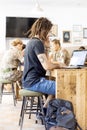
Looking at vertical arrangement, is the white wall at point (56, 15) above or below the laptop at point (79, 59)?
above

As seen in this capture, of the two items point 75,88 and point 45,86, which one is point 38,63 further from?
point 75,88

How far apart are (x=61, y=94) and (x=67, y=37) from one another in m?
6.07

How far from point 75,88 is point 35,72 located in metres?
0.46

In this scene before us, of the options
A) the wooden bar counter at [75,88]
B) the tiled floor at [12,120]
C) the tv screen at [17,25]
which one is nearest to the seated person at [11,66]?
the tiled floor at [12,120]

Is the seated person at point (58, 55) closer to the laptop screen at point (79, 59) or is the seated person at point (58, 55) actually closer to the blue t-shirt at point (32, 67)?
the laptop screen at point (79, 59)

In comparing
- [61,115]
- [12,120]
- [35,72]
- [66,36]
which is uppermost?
[66,36]

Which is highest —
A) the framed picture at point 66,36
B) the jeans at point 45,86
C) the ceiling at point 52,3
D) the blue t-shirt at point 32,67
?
the ceiling at point 52,3

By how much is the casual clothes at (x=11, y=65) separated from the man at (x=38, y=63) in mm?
1688

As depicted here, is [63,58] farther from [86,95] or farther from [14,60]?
[86,95]

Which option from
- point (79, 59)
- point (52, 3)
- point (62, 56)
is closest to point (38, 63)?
point (79, 59)

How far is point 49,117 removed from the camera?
254cm

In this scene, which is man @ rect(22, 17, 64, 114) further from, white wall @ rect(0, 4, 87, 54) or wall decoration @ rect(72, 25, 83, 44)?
wall decoration @ rect(72, 25, 83, 44)

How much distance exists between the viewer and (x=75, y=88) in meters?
2.75

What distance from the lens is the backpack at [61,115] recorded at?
2441 millimetres
